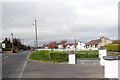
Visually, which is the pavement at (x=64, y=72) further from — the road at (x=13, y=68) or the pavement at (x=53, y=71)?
the road at (x=13, y=68)

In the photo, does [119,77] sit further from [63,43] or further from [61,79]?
[63,43]

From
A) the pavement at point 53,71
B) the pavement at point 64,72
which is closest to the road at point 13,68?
the pavement at point 53,71

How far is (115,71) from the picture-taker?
1174 cm

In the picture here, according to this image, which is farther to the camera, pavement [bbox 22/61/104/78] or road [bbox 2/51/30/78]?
road [bbox 2/51/30/78]

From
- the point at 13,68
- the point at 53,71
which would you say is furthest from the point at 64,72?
the point at 13,68

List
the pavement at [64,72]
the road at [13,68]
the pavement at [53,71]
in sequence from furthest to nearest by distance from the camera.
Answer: the road at [13,68]
the pavement at [53,71]
the pavement at [64,72]

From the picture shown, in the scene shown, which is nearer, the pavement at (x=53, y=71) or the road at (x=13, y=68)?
the pavement at (x=53, y=71)

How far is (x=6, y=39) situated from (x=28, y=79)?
89.1 metres

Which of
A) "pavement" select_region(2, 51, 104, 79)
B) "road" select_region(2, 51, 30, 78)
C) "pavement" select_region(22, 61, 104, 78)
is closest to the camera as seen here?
"pavement" select_region(22, 61, 104, 78)

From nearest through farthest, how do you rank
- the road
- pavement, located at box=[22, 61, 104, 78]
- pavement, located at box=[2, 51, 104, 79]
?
pavement, located at box=[22, 61, 104, 78] → pavement, located at box=[2, 51, 104, 79] → the road

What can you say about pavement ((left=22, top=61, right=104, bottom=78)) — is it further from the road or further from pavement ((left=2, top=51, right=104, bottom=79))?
the road

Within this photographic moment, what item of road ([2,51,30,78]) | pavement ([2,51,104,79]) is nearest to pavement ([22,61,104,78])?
pavement ([2,51,104,79])

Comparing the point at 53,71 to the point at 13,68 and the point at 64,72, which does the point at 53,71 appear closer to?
the point at 64,72

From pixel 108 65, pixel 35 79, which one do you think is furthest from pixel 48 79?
pixel 108 65
